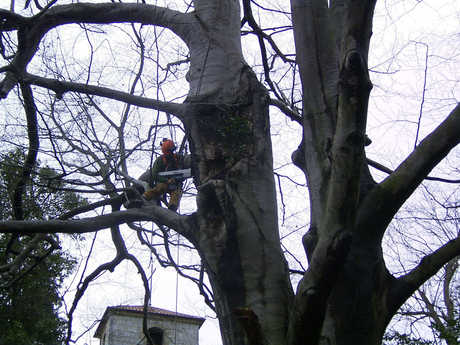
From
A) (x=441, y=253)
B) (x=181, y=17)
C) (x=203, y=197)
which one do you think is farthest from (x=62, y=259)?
(x=441, y=253)

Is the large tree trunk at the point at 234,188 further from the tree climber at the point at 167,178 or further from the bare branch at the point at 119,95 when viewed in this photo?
the tree climber at the point at 167,178

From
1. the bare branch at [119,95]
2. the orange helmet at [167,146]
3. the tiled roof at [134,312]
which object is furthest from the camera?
the tiled roof at [134,312]

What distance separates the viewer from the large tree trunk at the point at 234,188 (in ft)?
8.44

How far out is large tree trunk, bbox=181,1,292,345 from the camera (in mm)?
2572

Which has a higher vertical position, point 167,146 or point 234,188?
point 167,146

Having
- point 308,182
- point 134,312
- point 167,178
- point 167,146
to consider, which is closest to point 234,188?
point 308,182

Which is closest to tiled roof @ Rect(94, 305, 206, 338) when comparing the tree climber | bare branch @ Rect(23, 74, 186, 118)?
the tree climber

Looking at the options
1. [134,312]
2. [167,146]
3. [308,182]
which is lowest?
[308,182]

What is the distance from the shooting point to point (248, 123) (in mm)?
3221

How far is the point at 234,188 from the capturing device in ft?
9.64

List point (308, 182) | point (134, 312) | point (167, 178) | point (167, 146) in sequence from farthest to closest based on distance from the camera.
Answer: point (134, 312) → point (167, 178) → point (167, 146) → point (308, 182)

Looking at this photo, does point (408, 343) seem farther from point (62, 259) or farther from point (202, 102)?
point (62, 259)

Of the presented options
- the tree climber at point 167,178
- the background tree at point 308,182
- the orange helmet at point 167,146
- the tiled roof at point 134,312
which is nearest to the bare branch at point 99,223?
the background tree at point 308,182

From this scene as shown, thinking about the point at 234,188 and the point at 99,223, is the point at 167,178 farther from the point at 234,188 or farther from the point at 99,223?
the point at 234,188
